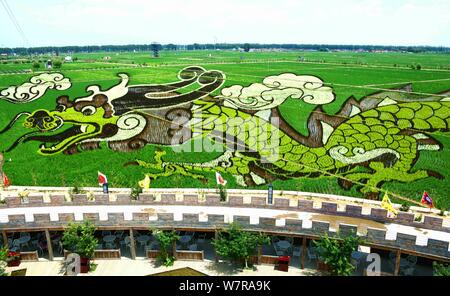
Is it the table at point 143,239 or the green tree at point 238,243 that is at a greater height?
the green tree at point 238,243

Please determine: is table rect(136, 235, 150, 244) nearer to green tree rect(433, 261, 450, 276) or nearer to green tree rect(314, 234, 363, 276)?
green tree rect(314, 234, 363, 276)

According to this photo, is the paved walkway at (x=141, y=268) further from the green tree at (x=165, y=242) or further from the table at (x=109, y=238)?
the table at (x=109, y=238)

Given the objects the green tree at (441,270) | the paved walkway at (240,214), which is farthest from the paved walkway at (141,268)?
the green tree at (441,270)

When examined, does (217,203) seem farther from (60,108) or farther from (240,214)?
(60,108)

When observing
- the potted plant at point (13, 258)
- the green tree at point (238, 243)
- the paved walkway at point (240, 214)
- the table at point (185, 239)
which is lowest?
the potted plant at point (13, 258)

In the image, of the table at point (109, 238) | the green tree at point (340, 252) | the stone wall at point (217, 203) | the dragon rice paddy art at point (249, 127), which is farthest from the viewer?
the dragon rice paddy art at point (249, 127)

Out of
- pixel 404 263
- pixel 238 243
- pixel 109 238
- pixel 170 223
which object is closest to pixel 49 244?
pixel 109 238

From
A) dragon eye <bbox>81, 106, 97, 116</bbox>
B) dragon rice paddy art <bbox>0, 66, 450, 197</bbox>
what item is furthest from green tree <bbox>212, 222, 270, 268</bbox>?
dragon eye <bbox>81, 106, 97, 116</bbox>

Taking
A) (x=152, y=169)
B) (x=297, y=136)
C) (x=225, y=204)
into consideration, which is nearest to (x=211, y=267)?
(x=225, y=204)
